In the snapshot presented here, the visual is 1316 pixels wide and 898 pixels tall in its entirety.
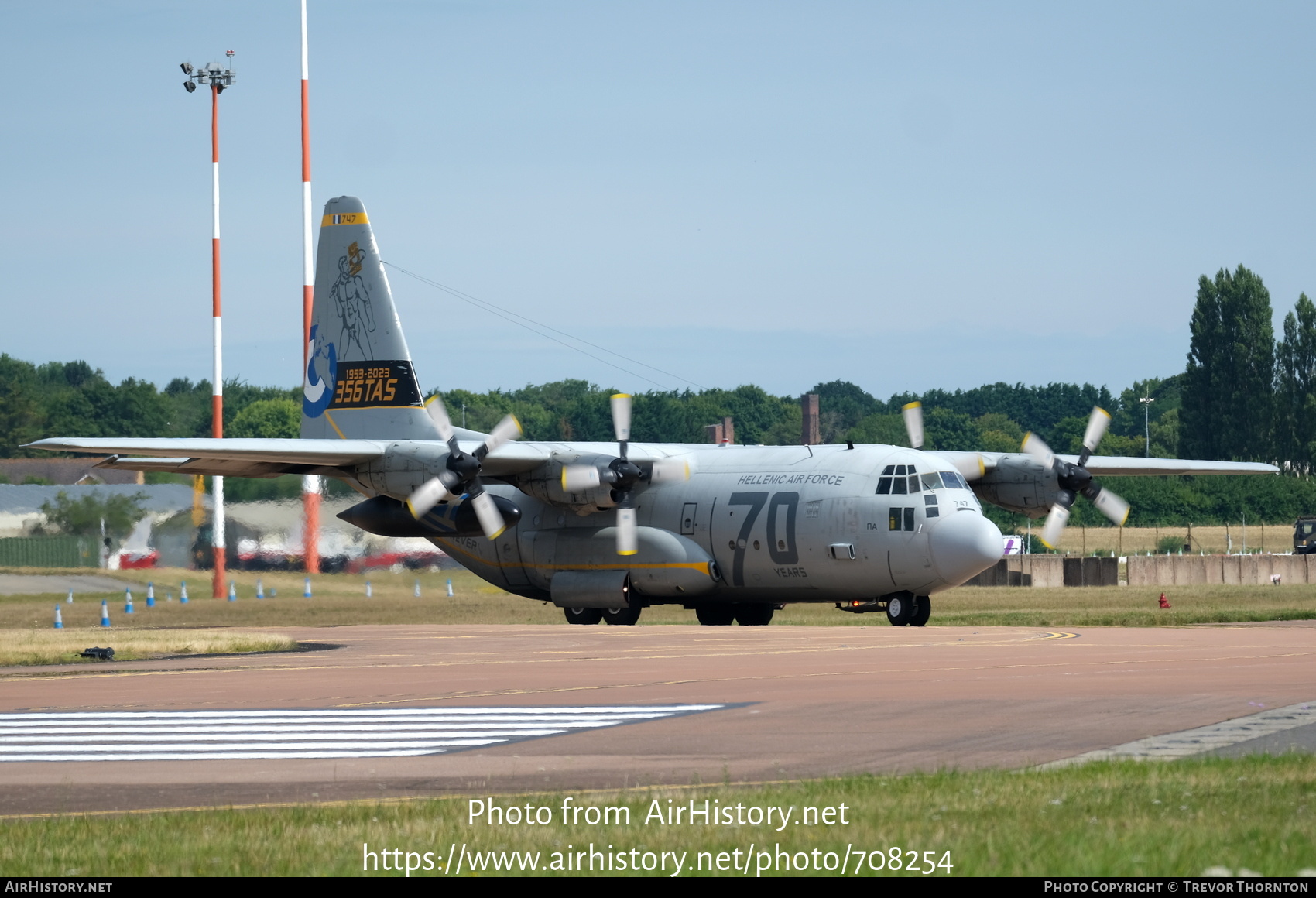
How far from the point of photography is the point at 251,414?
93.7 metres

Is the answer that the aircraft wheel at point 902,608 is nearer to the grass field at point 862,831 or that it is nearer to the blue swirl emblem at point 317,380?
the blue swirl emblem at point 317,380

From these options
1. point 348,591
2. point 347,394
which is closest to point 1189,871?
point 347,394

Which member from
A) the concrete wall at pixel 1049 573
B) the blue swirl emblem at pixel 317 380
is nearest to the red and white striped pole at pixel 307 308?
the blue swirl emblem at pixel 317 380

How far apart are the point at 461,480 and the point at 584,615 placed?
7.13 meters

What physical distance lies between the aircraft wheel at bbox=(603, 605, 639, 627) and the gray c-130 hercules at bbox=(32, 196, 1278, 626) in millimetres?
49

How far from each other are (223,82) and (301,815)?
149ft

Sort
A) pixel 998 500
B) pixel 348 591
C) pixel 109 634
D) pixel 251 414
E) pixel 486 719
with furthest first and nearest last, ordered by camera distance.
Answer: pixel 251 414, pixel 348 591, pixel 998 500, pixel 109 634, pixel 486 719

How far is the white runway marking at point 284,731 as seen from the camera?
43.5ft

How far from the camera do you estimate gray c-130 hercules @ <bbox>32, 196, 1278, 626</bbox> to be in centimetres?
3244

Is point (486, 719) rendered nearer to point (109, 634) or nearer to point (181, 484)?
point (109, 634)

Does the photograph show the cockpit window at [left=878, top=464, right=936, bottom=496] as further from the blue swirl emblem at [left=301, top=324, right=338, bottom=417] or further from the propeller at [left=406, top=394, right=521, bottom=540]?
the blue swirl emblem at [left=301, top=324, right=338, bottom=417]

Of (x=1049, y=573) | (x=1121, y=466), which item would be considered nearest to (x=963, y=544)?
(x=1121, y=466)

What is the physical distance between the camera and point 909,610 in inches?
1328

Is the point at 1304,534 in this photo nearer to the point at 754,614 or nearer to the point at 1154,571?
the point at 1154,571
